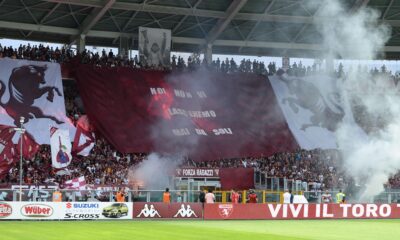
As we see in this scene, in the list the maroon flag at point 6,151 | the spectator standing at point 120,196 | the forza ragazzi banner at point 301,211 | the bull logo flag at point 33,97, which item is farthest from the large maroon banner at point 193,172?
the maroon flag at point 6,151

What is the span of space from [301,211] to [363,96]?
73.1 ft

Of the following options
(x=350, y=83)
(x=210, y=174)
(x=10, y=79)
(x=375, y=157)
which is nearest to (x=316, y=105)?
(x=350, y=83)

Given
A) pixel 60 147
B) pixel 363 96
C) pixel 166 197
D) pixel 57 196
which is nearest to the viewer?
pixel 57 196

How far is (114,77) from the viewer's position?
5138 centimetres

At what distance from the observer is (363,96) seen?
5584cm

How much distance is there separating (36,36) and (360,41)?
25995 mm

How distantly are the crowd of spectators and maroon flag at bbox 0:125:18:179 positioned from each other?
1.54ft

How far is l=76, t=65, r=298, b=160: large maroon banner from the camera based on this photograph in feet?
160

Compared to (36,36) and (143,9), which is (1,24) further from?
(143,9)

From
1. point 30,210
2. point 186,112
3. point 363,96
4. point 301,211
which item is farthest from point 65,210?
point 363,96

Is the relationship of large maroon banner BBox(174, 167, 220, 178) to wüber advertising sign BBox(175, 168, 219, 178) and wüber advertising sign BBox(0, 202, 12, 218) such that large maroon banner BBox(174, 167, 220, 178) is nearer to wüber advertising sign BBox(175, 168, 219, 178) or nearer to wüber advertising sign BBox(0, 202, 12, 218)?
wüber advertising sign BBox(175, 168, 219, 178)

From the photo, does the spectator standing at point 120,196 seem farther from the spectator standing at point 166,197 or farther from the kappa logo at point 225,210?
the kappa logo at point 225,210

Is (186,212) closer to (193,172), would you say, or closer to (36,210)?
(36,210)

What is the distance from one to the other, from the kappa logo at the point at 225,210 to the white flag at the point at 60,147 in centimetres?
1316
